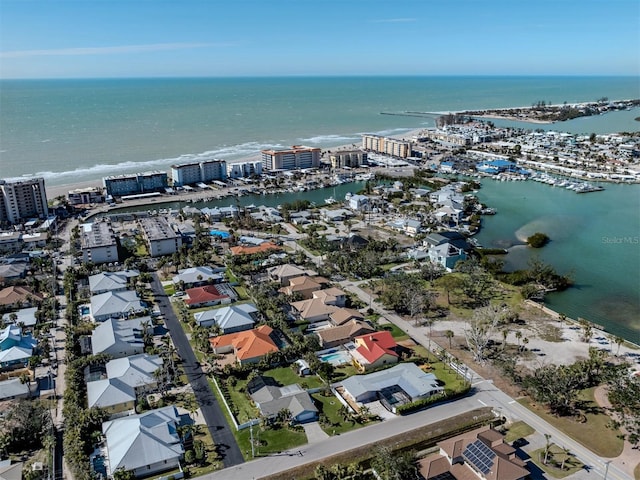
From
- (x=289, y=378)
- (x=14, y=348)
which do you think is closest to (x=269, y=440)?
(x=289, y=378)

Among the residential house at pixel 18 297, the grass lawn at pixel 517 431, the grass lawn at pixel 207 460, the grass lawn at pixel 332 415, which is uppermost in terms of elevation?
the residential house at pixel 18 297

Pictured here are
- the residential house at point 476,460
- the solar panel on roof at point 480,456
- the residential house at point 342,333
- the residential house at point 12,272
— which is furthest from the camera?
the residential house at point 12,272

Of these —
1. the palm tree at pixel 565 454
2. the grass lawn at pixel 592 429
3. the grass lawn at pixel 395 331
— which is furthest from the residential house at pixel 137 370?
the palm tree at pixel 565 454

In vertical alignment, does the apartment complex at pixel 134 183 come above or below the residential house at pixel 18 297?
above

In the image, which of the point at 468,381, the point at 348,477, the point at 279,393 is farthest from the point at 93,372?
the point at 468,381

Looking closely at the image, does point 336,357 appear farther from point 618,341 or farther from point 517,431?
point 618,341

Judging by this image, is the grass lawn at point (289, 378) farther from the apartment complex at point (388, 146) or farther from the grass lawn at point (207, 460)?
the apartment complex at point (388, 146)

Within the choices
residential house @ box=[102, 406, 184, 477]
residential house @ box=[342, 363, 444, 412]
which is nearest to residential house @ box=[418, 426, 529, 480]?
residential house @ box=[342, 363, 444, 412]

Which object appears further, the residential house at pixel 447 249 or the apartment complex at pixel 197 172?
the apartment complex at pixel 197 172
